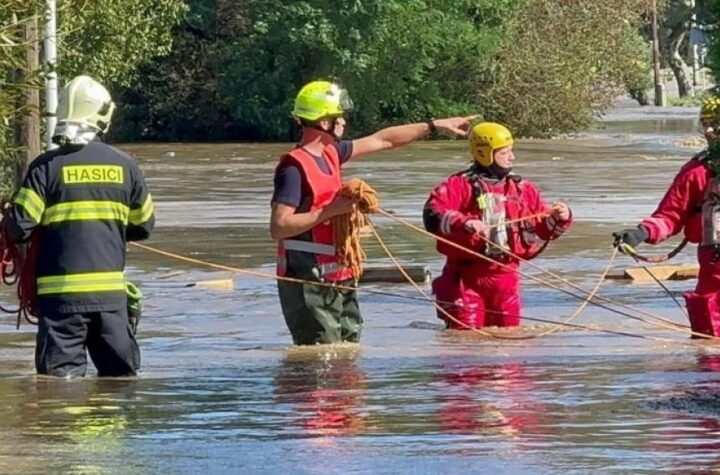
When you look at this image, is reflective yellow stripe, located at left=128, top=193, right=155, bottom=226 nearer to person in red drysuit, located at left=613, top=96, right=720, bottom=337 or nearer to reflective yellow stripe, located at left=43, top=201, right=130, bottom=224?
reflective yellow stripe, located at left=43, top=201, right=130, bottom=224

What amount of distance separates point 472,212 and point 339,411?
3673mm

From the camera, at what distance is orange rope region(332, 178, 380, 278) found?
33.7ft

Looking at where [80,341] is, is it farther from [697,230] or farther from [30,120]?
[30,120]

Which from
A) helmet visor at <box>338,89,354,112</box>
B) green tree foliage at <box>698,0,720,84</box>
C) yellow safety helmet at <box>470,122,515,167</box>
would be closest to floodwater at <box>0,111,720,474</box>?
yellow safety helmet at <box>470,122,515,167</box>

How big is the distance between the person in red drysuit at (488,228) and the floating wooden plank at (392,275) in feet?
14.0

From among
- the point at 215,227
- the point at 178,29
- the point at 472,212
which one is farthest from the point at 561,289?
the point at 178,29

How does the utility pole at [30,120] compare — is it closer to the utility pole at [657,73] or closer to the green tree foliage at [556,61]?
the green tree foliage at [556,61]

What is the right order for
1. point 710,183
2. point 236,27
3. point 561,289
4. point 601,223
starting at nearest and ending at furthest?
point 710,183, point 561,289, point 601,223, point 236,27

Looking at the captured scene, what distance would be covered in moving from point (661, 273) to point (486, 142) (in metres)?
5.00

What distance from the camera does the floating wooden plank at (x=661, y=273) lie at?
53.7 ft

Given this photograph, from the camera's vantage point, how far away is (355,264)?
1056cm

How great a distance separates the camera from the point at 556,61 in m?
50.1

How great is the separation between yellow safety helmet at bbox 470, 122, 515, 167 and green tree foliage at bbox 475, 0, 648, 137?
38196mm

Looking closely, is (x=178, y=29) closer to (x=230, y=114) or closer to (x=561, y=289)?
(x=230, y=114)
